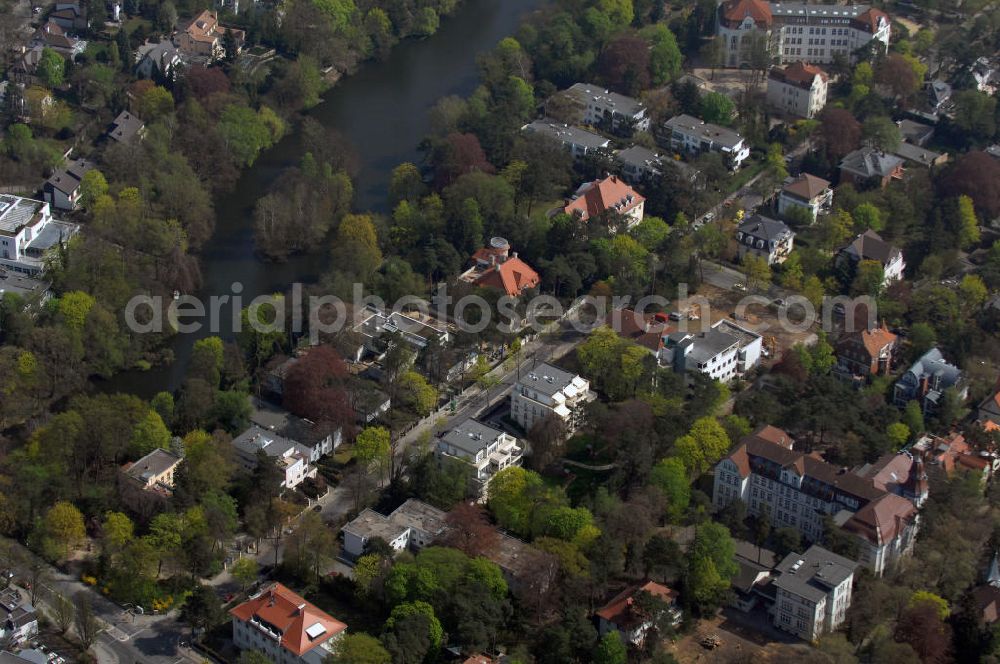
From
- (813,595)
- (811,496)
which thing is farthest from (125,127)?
(813,595)

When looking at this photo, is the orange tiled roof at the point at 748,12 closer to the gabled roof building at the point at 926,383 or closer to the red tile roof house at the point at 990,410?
the gabled roof building at the point at 926,383

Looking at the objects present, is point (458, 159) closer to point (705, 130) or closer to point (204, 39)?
point (705, 130)

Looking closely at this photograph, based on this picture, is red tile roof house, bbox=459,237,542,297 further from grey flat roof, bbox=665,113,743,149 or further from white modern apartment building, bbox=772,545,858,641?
white modern apartment building, bbox=772,545,858,641

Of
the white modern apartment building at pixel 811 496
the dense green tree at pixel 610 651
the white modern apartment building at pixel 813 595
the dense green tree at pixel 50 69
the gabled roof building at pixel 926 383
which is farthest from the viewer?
the dense green tree at pixel 50 69

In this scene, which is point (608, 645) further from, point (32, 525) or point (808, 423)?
point (32, 525)

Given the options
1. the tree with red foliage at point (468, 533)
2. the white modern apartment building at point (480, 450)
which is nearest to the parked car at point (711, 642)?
the tree with red foliage at point (468, 533)

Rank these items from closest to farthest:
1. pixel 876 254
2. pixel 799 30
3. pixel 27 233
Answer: pixel 27 233, pixel 876 254, pixel 799 30
